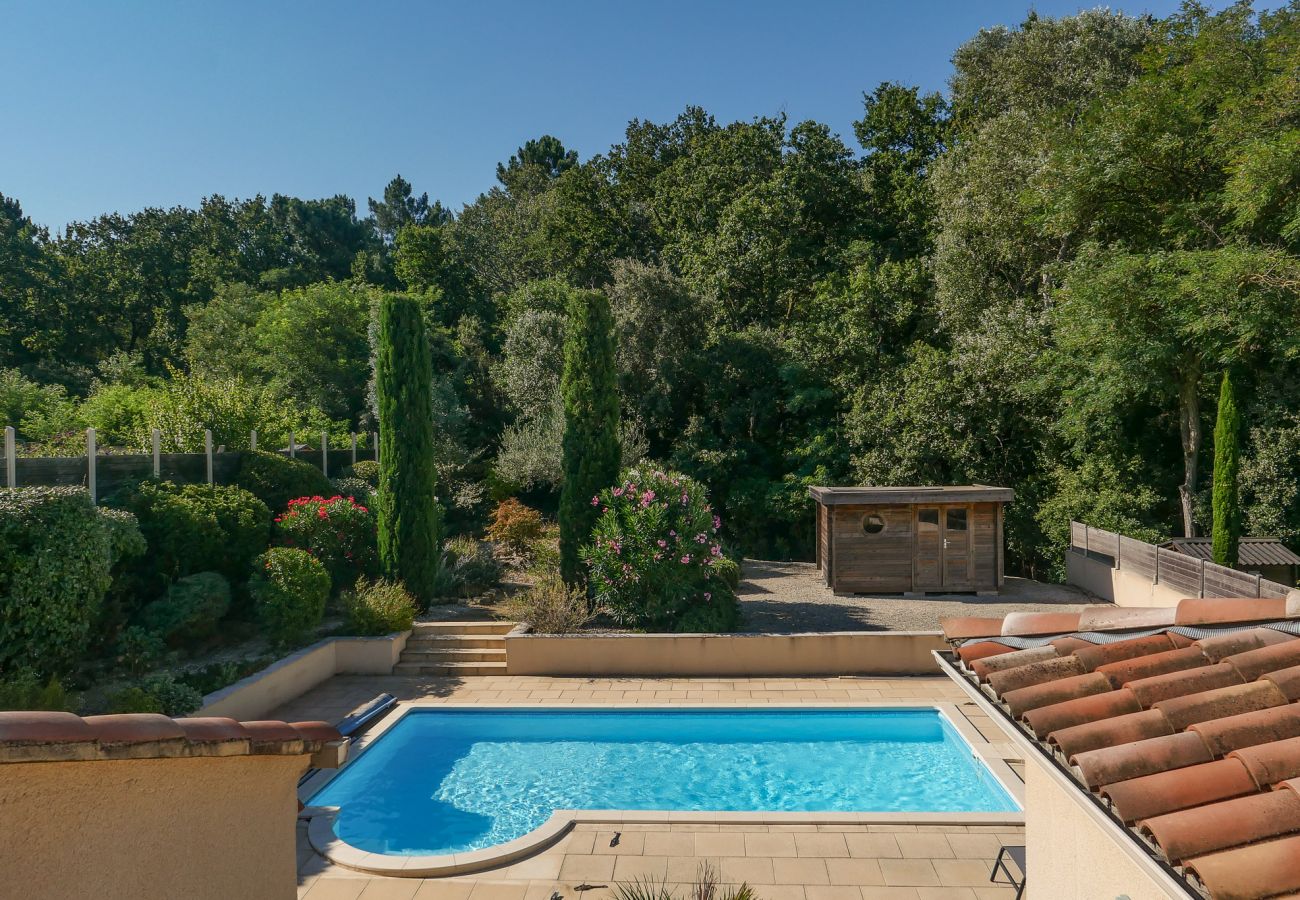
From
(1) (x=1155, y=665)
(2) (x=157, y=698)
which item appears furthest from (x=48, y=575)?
(1) (x=1155, y=665)

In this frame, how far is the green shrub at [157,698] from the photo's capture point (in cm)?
833

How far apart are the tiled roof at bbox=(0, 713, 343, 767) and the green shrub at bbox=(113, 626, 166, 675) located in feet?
26.1

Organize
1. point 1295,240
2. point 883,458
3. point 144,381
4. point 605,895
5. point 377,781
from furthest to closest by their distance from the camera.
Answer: point 144,381
point 883,458
point 1295,240
point 377,781
point 605,895

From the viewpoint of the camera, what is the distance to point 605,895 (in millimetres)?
6047

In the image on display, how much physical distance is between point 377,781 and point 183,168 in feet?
64.9

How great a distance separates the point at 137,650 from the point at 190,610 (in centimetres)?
89

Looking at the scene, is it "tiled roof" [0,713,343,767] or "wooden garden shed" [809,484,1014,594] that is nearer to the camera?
"tiled roof" [0,713,343,767]

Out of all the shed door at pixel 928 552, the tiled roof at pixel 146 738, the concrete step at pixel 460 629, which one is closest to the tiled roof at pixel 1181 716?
the tiled roof at pixel 146 738

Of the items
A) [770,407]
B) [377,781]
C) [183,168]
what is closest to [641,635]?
[377,781]

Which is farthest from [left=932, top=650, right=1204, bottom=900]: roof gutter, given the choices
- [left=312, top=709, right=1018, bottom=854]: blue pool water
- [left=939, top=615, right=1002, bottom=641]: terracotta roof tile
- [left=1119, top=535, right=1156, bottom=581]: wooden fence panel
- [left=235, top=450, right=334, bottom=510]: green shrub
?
[left=235, top=450, right=334, bottom=510]: green shrub

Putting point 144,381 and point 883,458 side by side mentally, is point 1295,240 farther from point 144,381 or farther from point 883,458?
point 144,381

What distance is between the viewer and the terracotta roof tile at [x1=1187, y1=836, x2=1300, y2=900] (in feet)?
7.36

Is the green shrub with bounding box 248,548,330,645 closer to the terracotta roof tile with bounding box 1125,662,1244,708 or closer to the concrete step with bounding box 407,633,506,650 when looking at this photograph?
the concrete step with bounding box 407,633,506,650

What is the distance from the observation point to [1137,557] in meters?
14.8
